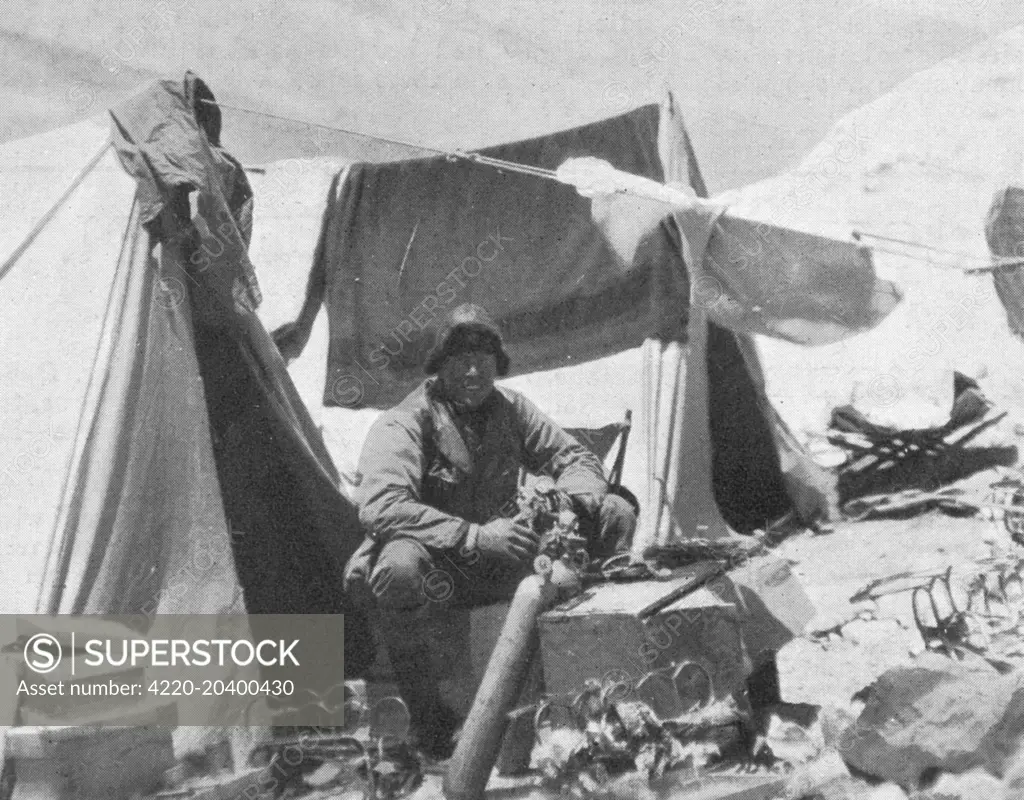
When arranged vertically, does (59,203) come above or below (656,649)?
above

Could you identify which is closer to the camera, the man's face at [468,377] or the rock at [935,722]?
the rock at [935,722]

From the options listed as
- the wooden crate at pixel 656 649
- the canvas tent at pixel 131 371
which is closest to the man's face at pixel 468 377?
the canvas tent at pixel 131 371

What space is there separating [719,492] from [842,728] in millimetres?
2120

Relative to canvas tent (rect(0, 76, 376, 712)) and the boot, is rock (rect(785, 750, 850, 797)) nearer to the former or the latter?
the boot

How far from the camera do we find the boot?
257cm

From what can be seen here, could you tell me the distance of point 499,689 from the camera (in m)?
2.22

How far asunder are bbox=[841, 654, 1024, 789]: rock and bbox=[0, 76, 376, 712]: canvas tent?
1759 mm

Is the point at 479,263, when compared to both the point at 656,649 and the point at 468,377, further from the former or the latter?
the point at 656,649

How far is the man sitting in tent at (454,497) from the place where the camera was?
101 inches

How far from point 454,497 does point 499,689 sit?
2.69ft

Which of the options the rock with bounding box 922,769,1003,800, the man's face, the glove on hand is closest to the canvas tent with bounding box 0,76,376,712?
the man's face

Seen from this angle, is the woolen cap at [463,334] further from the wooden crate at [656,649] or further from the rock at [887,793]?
the rock at [887,793]

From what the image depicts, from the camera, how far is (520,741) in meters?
2.32

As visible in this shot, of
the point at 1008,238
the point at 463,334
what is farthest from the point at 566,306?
the point at 1008,238
